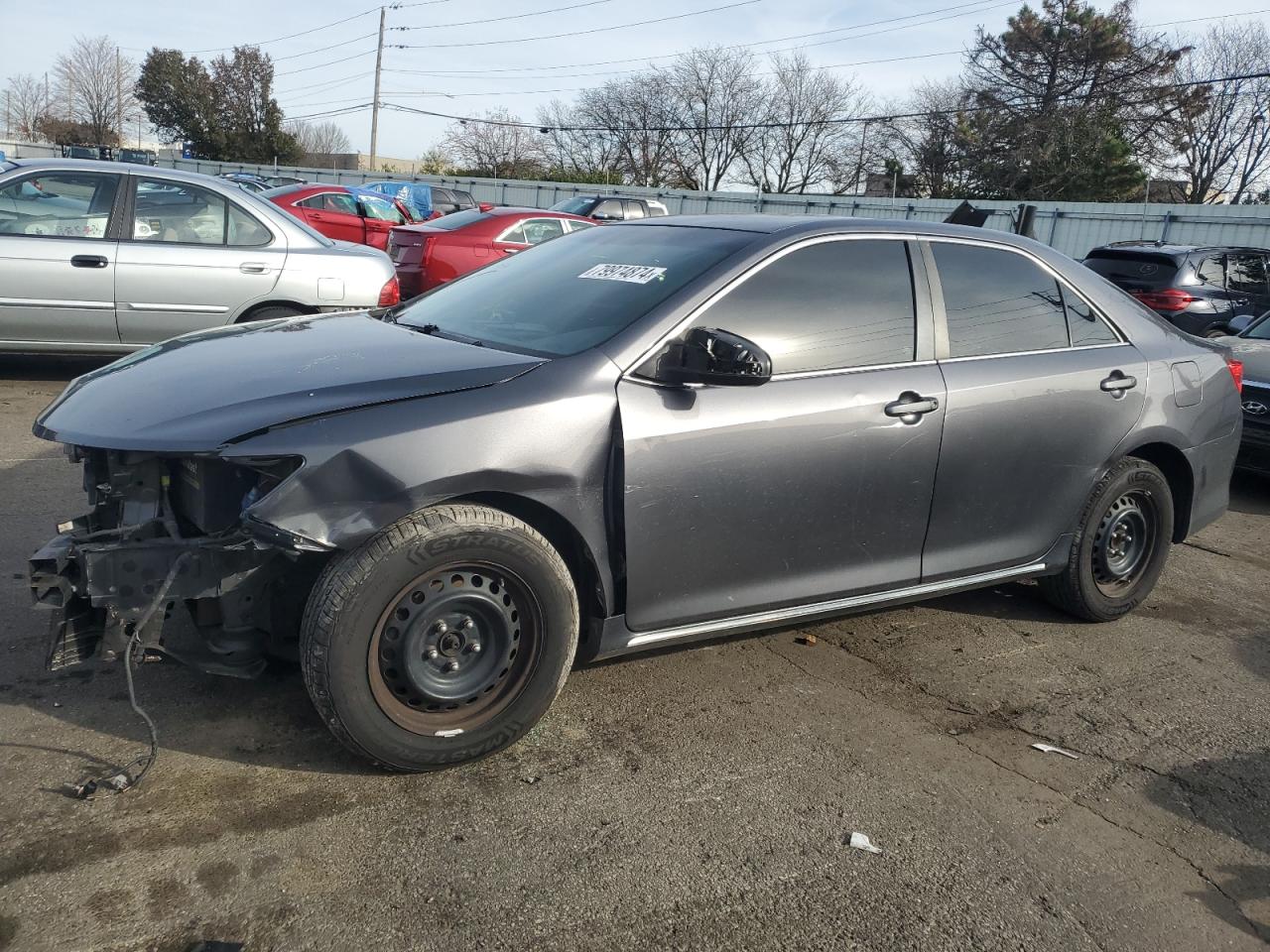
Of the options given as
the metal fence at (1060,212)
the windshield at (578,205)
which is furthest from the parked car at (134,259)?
the windshield at (578,205)

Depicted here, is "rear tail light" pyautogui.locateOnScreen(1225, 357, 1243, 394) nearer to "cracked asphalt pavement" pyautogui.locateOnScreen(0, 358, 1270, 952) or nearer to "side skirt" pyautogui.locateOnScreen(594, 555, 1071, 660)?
"side skirt" pyautogui.locateOnScreen(594, 555, 1071, 660)

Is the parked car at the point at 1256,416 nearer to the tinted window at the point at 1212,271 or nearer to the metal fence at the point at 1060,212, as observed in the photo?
the tinted window at the point at 1212,271

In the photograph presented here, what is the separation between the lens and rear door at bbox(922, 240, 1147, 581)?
3.90 meters

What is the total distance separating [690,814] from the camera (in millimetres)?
2953

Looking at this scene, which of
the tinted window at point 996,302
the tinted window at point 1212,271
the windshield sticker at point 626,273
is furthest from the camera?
the tinted window at point 1212,271

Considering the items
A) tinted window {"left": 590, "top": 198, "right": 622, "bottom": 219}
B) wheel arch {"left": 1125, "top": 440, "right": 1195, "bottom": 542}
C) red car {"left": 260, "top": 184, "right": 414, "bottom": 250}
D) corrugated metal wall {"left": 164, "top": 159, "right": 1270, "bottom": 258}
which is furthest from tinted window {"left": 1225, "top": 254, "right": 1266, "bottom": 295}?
red car {"left": 260, "top": 184, "right": 414, "bottom": 250}

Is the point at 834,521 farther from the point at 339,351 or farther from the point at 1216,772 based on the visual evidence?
the point at 339,351

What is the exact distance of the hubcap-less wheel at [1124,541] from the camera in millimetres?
4543

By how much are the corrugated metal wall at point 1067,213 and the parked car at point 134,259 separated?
9252 mm

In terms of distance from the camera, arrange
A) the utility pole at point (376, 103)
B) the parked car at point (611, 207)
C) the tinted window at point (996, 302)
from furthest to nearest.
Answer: the utility pole at point (376, 103)
the parked car at point (611, 207)
the tinted window at point (996, 302)

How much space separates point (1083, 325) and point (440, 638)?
3.08 m

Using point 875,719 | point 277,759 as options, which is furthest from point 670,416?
point 277,759

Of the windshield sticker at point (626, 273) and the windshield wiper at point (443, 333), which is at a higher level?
the windshield sticker at point (626, 273)

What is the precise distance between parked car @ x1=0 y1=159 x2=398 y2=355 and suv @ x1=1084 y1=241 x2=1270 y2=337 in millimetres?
9333
